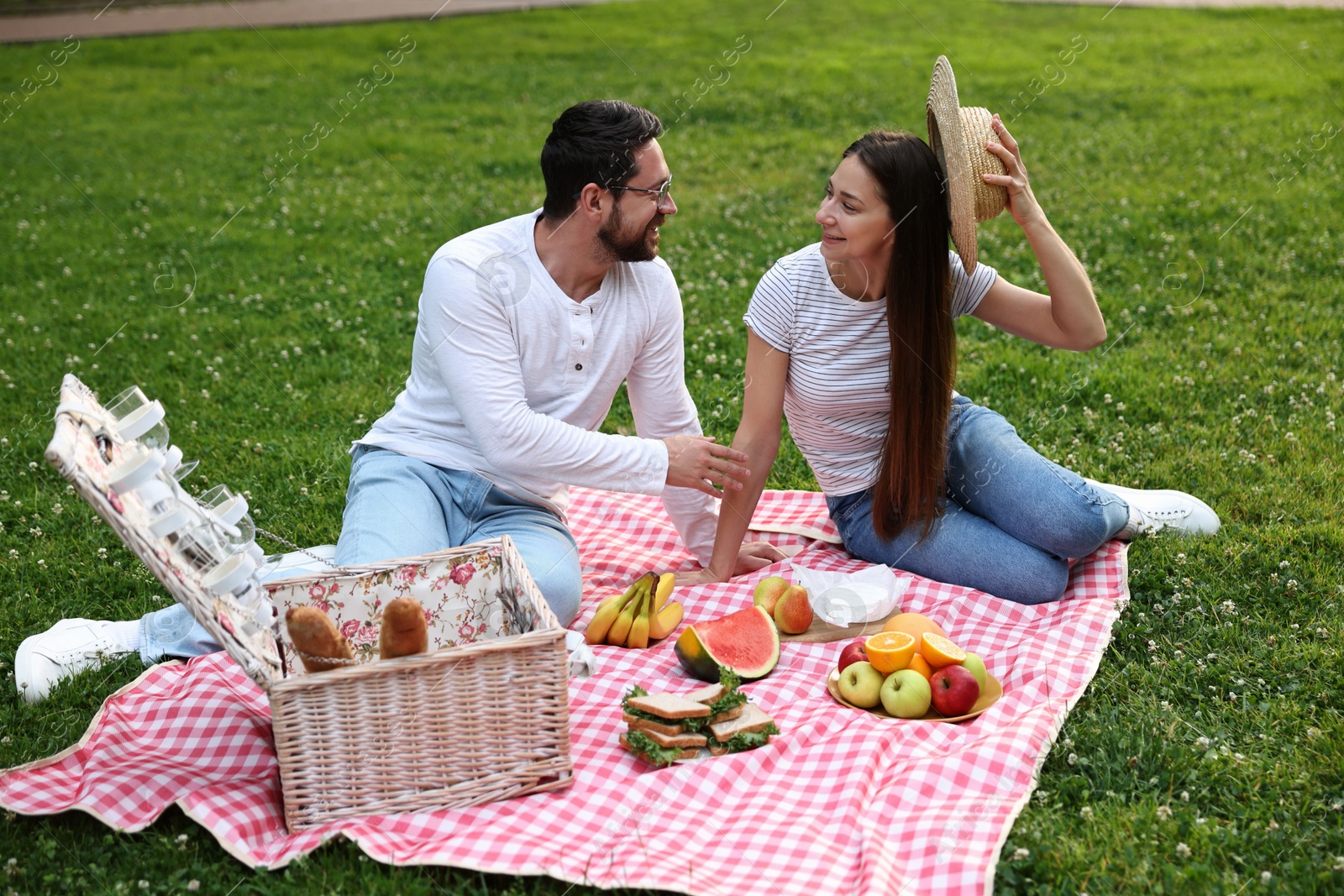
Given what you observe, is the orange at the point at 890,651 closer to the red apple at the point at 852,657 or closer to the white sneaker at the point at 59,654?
the red apple at the point at 852,657

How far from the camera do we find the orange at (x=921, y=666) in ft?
12.8

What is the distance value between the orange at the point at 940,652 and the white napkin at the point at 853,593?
0.51 m

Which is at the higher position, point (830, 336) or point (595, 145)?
point (595, 145)

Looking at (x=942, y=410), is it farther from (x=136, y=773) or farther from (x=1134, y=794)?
(x=136, y=773)

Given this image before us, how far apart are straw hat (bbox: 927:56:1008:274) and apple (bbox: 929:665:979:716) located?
153 centimetres

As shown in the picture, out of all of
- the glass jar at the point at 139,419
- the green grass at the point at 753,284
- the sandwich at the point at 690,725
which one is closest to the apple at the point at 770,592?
the sandwich at the point at 690,725

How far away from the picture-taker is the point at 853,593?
14.7 feet

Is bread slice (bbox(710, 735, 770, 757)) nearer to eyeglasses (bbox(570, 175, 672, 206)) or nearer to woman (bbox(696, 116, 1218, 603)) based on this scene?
woman (bbox(696, 116, 1218, 603))

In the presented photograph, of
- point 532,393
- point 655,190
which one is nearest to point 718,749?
point 532,393

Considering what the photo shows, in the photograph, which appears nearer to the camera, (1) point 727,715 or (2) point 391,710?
(2) point 391,710

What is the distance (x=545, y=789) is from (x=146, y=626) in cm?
184

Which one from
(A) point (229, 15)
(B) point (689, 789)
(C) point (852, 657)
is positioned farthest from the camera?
(A) point (229, 15)

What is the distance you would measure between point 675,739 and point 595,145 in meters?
2.13

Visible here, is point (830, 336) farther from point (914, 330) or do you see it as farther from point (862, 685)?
point (862, 685)
